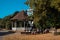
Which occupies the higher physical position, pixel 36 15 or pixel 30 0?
pixel 30 0

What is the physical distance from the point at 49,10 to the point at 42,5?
77.7 inches

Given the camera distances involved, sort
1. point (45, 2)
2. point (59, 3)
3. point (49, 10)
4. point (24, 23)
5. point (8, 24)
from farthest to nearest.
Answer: point (8, 24) → point (24, 23) → point (49, 10) → point (45, 2) → point (59, 3)

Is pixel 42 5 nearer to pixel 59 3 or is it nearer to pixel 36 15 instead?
pixel 36 15

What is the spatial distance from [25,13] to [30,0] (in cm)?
2423

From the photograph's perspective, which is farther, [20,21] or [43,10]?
[20,21]

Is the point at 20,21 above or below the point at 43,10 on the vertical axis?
below

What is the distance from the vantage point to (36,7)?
2925 cm

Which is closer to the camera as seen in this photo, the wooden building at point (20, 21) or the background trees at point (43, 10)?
the background trees at point (43, 10)

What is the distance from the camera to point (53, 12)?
30188 mm

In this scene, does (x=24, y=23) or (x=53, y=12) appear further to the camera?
(x=24, y=23)

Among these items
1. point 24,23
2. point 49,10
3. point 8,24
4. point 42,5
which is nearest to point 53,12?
point 49,10

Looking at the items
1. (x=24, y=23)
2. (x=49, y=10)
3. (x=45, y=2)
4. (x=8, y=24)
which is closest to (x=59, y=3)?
(x=45, y=2)

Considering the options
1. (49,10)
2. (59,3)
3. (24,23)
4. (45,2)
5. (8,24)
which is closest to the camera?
(59,3)

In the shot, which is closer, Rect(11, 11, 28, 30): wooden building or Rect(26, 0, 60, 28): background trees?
Rect(26, 0, 60, 28): background trees
